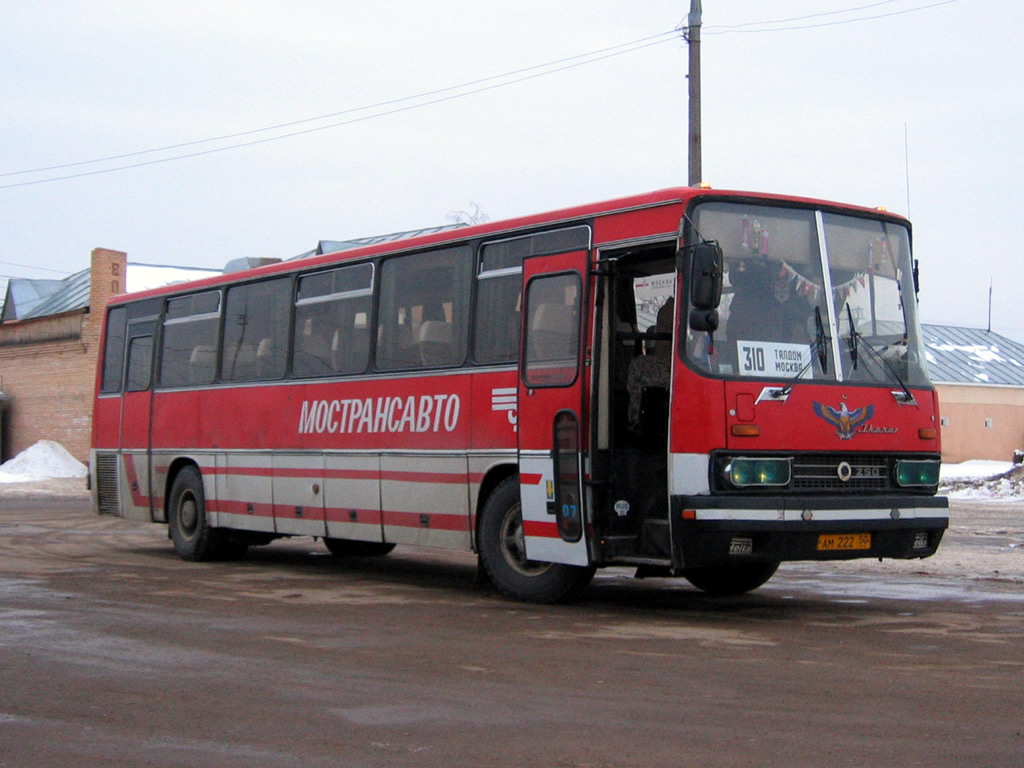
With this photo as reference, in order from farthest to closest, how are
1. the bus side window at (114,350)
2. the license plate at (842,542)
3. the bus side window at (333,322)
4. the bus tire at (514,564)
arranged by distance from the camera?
the bus side window at (114,350) < the bus side window at (333,322) < the bus tire at (514,564) < the license plate at (842,542)

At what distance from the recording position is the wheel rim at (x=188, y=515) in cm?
1692

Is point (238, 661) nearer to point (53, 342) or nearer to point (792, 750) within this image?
point (792, 750)

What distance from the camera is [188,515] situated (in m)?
17.1

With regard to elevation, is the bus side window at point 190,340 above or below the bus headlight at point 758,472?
above

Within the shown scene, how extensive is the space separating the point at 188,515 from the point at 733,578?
7.09 m

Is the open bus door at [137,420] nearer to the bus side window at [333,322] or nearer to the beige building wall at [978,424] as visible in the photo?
the bus side window at [333,322]

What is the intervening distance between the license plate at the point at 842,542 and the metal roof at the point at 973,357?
5029 cm

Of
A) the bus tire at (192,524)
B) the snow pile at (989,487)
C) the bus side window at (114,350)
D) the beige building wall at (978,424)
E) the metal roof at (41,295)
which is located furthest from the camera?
the beige building wall at (978,424)

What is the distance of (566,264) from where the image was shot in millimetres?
Answer: 11664

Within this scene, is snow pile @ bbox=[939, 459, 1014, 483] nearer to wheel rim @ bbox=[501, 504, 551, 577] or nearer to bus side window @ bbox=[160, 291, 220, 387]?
bus side window @ bbox=[160, 291, 220, 387]

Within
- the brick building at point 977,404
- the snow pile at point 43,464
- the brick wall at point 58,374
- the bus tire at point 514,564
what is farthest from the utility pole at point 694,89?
the brick building at point 977,404

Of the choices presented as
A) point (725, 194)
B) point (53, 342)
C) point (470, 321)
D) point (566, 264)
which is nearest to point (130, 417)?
point (470, 321)

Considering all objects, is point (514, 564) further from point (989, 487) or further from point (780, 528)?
point (989, 487)

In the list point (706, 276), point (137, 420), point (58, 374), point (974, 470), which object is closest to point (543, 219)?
point (706, 276)
